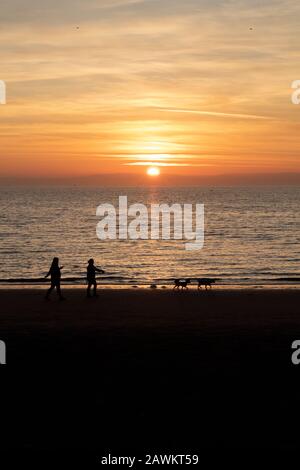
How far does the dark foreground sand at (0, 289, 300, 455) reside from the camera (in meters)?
9.54

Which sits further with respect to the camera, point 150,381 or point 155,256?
point 155,256

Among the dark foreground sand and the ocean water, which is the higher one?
the ocean water

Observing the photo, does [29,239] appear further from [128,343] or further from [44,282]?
[128,343]

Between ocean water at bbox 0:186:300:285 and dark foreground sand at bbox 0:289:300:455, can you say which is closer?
dark foreground sand at bbox 0:289:300:455

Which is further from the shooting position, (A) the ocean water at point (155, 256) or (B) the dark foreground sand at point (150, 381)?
(A) the ocean water at point (155, 256)

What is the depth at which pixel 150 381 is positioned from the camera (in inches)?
477

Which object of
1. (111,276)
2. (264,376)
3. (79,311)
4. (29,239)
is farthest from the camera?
(29,239)

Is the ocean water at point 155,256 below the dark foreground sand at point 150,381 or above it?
above

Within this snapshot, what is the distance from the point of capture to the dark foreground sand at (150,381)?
954 cm

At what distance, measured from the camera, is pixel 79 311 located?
70.3 feet

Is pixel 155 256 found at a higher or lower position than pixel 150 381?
higher
